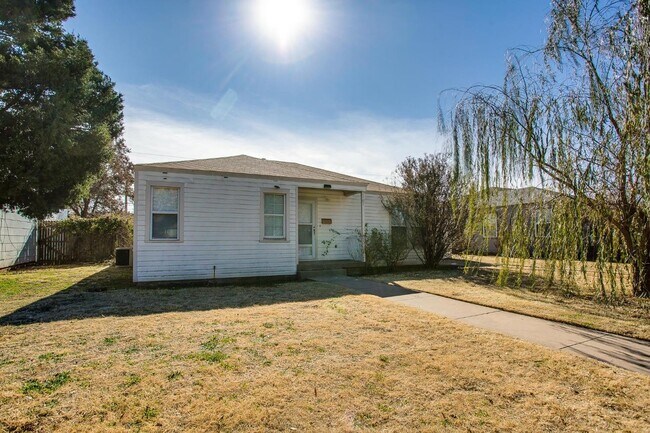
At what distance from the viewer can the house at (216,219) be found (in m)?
8.30

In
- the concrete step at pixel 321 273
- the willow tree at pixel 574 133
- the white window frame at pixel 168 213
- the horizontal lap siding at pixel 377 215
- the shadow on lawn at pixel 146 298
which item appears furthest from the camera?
the horizontal lap siding at pixel 377 215

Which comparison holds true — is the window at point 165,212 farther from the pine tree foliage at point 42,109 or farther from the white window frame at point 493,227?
the white window frame at point 493,227

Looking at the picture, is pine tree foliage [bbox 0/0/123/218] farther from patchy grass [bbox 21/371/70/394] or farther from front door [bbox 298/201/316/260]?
patchy grass [bbox 21/371/70/394]

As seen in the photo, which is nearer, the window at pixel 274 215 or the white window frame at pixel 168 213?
the white window frame at pixel 168 213

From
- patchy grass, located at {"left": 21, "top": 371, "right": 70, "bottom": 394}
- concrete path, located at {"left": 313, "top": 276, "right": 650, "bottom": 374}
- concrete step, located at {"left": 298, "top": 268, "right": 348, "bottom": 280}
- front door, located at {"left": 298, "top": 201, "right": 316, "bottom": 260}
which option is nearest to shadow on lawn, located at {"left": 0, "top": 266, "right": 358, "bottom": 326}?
concrete step, located at {"left": 298, "top": 268, "right": 348, "bottom": 280}

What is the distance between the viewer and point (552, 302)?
20.8 feet

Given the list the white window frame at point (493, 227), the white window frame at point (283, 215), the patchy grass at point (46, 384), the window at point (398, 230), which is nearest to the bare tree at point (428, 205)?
the window at point (398, 230)

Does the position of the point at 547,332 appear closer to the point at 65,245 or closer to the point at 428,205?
the point at 428,205

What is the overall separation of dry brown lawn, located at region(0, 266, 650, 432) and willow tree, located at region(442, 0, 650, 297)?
2495mm

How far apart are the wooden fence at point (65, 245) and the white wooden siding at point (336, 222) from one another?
32.8 feet

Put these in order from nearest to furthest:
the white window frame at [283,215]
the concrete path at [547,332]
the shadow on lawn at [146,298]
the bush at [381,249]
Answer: the concrete path at [547,332] < the shadow on lawn at [146,298] < the white window frame at [283,215] < the bush at [381,249]

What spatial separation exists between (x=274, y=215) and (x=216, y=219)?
63.6 inches

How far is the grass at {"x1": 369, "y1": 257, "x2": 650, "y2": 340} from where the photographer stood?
480 cm

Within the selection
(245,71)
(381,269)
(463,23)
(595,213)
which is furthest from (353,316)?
(245,71)
